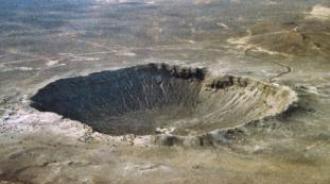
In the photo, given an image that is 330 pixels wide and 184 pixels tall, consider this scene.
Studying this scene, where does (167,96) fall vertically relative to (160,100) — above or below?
above

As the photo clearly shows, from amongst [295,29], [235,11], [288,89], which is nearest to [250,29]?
[295,29]

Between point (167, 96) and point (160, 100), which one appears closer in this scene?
point (160, 100)

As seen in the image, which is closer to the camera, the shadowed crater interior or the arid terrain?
the arid terrain

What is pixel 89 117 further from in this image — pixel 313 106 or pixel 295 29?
pixel 295 29

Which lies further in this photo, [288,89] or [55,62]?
[55,62]

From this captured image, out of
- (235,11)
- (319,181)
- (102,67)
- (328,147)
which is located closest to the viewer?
(319,181)

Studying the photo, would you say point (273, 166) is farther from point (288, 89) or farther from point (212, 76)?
point (212, 76)

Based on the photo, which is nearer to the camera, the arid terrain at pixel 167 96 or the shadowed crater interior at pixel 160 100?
the arid terrain at pixel 167 96

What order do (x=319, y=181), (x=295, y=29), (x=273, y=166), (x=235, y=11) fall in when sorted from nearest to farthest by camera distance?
1. (x=319, y=181)
2. (x=273, y=166)
3. (x=295, y=29)
4. (x=235, y=11)
